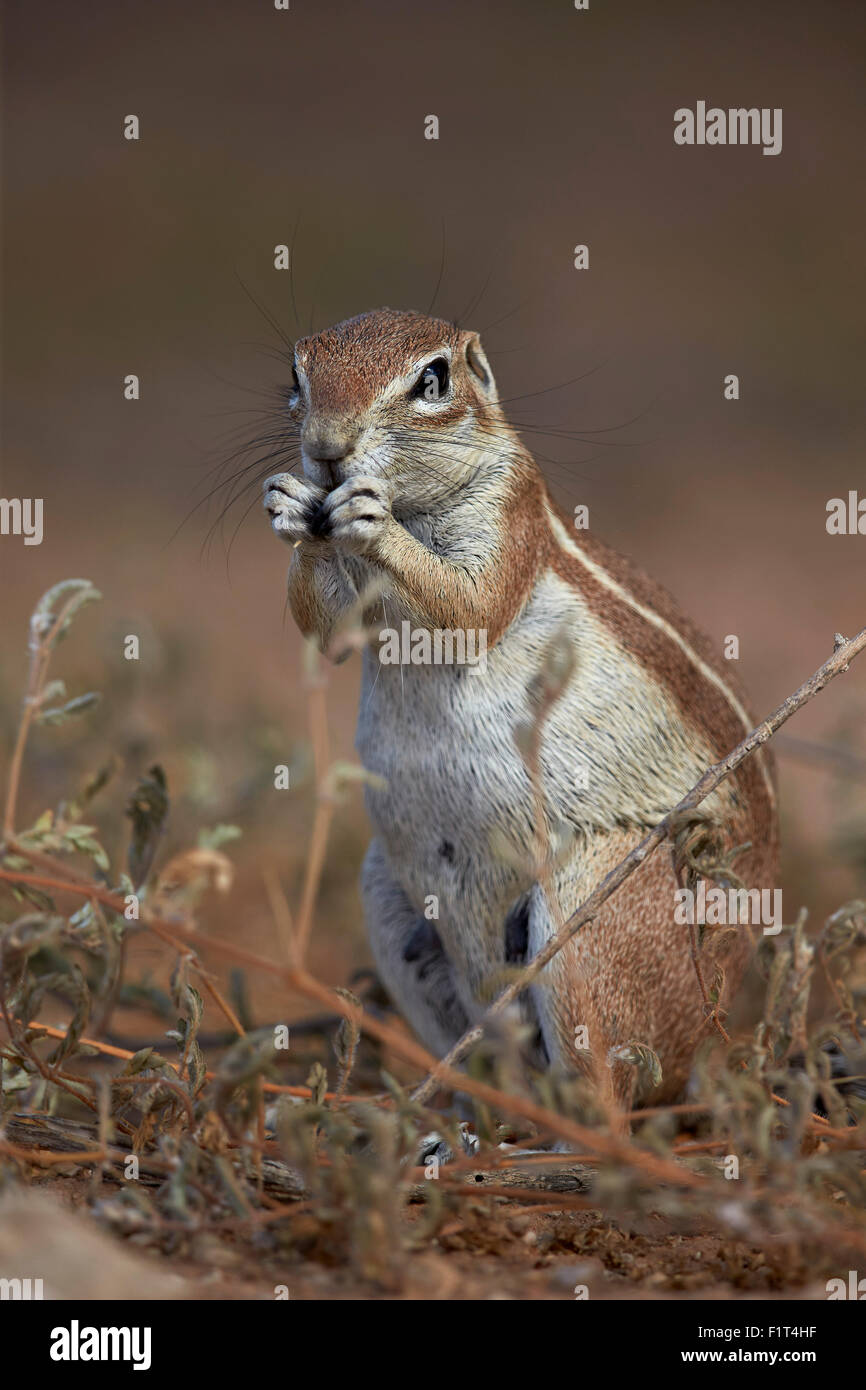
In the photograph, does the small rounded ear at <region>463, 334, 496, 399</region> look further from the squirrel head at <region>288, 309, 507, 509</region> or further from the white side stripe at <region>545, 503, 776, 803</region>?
the white side stripe at <region>545, 503, 776, 803</region>

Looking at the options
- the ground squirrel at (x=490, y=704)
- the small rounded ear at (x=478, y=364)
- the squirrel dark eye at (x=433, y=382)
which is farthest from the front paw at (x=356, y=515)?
the small rounded ear at (x=478, y=364)

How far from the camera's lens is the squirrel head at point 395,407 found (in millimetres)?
3143

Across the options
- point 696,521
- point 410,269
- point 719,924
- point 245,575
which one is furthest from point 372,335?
point 410,269

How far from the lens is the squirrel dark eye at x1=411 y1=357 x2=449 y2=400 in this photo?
3279mm

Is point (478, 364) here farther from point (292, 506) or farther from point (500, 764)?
point (500, 764)

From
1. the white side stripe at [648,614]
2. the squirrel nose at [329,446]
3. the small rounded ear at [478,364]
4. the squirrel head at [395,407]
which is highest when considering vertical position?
the small rounded ear at [478,364]

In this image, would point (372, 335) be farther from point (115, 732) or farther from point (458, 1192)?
point (115, 732)

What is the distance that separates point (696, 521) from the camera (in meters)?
9.91

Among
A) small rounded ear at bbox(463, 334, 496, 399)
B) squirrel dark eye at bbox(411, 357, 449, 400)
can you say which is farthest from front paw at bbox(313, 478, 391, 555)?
small rounded ear at bbox(463, 334, 496, 399)

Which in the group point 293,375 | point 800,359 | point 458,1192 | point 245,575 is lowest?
point 458,1192

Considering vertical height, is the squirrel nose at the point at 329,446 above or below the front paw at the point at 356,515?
above

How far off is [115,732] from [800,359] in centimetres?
768

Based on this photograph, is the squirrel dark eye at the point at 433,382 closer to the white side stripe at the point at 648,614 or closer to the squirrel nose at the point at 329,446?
the squirrel nose at the point at 329,446

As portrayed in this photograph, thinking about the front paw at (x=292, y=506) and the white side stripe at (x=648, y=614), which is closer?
the front paw at (x=292, y=506)
